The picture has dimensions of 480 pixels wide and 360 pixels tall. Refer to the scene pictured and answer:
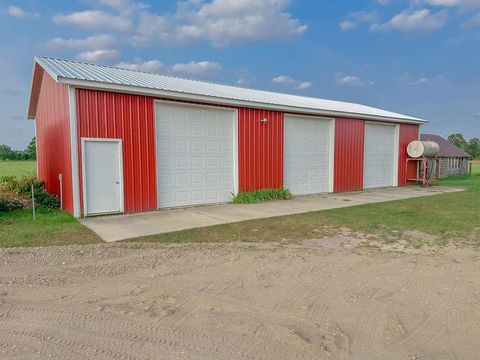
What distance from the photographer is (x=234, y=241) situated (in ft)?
20.1

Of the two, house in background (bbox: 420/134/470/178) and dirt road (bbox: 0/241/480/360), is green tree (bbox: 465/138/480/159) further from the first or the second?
dirt road (bbox: 0/241/480/360)

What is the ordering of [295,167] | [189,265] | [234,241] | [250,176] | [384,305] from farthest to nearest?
[295,167] < [250,176] < [234,241] < [189,265] < [384,305]

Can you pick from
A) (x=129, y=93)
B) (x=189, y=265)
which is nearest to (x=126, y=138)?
(x=129, y=93)

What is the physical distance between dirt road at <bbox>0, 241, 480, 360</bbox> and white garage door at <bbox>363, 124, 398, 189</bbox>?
34.7 feet

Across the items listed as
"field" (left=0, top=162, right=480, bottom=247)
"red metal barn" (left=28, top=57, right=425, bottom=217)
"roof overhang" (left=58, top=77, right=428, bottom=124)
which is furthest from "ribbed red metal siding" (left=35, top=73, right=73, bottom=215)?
"field" (left=0, top=162, right=480, bottom=247)

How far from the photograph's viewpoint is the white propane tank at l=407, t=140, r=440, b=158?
16438 millimetres

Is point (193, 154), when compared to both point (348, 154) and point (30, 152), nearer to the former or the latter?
point (348, 154)

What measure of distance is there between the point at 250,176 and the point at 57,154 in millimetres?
5860

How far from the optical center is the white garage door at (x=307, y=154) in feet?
42.1

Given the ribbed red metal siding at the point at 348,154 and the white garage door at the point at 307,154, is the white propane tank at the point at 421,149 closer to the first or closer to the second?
the ribbed red metal siding at the point at 348,154

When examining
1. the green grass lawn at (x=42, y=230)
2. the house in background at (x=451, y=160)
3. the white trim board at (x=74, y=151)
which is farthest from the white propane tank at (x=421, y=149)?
the green grass lawn at (x=42, y=230)

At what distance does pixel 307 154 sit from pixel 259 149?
2.47 m

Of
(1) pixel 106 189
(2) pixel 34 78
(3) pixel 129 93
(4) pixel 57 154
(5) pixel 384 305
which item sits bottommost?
(5) pixel 384 305

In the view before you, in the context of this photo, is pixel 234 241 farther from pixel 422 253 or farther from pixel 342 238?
pixel 422 253
